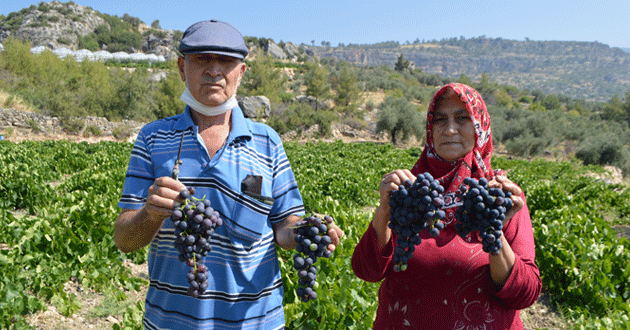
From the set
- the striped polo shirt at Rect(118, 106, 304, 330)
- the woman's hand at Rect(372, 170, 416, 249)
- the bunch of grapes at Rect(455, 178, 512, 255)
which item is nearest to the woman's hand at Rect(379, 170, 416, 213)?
the woman's hand at Rect(372, 170, 416, 249)

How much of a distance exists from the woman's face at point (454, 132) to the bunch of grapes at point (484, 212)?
1.34 feet

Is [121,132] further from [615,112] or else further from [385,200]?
[615,112]

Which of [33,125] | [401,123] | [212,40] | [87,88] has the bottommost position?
[401,123]

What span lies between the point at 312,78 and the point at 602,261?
46.4m

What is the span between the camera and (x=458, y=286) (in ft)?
5.45

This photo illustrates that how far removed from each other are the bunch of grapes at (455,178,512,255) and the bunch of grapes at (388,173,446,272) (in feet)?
0.28

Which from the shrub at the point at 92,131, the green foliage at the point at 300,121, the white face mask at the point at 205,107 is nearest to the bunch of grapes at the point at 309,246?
the white face mask at the point at 205,107

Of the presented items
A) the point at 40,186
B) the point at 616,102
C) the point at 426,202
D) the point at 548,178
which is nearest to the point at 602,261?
the point at 426,202

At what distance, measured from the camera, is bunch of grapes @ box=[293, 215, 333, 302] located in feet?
4.83

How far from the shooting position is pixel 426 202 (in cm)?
127

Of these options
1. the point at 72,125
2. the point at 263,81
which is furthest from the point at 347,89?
the point at 72,125

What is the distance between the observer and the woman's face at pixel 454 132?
1.72 m

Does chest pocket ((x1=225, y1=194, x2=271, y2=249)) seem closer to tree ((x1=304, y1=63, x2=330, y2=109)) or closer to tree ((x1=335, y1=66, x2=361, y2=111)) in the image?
tree ((x1=304, y1=63, x2=330, y2=109))

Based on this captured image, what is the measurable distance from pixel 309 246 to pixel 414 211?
0.42 meters
